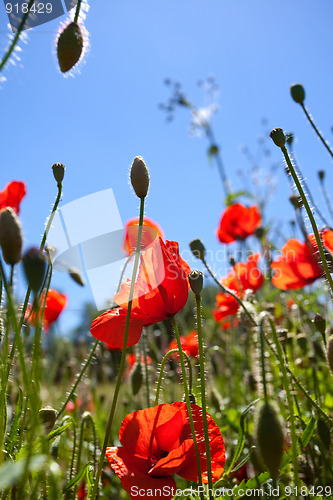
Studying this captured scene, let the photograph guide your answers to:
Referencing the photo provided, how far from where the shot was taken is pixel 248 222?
2408 millimetres

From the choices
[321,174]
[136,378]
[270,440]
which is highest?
[321,174]

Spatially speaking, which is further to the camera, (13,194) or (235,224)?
(235,224)

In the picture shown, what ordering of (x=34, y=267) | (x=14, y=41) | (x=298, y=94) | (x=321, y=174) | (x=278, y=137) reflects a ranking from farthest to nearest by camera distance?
(x=321, y=174)
(x=298, y=94)
(x=278, y=137)
(x=14, y=41)
(x=34, y=267)

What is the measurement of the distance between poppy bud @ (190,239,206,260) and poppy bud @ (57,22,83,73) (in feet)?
1.44

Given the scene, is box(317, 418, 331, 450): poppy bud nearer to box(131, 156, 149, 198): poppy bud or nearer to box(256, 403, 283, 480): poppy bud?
box(256, 403, 283, 480): poppy bud

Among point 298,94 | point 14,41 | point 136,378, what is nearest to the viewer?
point 14,41

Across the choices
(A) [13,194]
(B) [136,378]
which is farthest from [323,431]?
(A) [13,194]

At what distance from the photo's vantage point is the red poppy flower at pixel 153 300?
71 centimetres

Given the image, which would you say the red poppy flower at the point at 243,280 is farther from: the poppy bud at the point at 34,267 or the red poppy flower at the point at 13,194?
the poppy bud at the point at 34,267

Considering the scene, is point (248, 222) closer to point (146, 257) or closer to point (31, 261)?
point (146, 257)

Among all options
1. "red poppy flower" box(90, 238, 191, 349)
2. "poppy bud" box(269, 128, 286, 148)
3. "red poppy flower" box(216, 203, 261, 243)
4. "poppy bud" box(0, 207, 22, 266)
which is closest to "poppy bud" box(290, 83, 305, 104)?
"poppy bud" box(269, 128, 286, 148)

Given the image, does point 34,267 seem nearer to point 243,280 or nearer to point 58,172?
point 58,172

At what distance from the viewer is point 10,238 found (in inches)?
18.7

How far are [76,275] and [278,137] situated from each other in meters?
0.67
